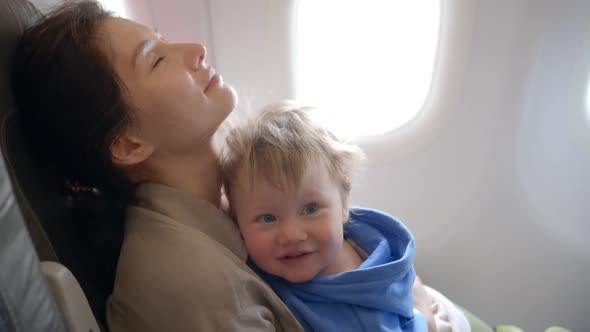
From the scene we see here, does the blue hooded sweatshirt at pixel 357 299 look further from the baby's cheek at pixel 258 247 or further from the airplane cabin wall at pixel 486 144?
the airplane cabin wall at pixel 486 144

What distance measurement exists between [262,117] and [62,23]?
0.45 m

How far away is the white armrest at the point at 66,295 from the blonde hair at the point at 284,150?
39cm

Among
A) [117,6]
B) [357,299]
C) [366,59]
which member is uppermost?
[117,6]

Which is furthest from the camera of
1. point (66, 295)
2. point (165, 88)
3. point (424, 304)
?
point (424, 304)

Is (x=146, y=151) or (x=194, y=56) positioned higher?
(x=194, y=56)

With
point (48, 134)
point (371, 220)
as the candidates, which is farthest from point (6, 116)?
point (371, 220)

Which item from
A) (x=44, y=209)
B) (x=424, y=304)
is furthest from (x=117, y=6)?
(x=424, y=304)

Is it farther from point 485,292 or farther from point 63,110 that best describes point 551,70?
point 63,110

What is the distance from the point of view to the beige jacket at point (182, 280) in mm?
782

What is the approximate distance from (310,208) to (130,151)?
409mm

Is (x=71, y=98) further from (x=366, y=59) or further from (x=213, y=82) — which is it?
(x=366, y=59)

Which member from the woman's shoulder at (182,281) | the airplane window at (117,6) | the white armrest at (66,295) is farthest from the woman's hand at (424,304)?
the airplane window at (117,6)

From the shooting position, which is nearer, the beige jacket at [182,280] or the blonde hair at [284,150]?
the beige jacket at [182,280]

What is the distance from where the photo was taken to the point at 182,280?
0.79m
